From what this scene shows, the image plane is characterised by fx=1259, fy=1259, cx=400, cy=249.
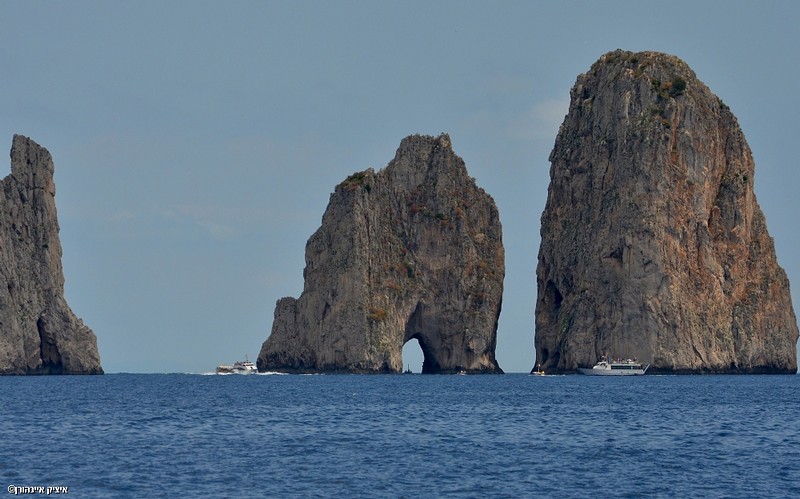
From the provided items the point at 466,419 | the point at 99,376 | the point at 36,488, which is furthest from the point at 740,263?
the point at 36,488

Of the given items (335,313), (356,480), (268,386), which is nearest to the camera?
(356,480)

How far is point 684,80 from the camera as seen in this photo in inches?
6801

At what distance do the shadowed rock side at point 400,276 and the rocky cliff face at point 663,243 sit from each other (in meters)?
10.9

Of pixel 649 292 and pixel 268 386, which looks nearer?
pixel 268 386

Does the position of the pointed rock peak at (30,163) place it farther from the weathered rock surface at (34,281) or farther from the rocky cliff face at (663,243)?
the rocky cliff face at (663,243)

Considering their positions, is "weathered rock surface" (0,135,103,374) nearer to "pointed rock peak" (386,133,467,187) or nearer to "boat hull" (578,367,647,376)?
"pointed rock peak" (386,133,467,187)

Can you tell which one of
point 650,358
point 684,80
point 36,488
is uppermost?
point 684,80

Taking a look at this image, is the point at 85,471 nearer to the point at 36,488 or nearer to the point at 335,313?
the point at 36,488

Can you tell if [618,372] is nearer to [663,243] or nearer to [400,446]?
[663,243]

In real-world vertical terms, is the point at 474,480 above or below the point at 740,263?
below

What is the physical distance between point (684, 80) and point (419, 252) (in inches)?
1791

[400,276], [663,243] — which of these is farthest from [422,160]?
[663,243]

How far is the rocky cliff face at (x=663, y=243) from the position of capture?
167 m

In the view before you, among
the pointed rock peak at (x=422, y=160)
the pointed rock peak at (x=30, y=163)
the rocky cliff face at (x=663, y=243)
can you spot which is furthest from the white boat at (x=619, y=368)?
the pointed rock peak at (x=30, y=163)
